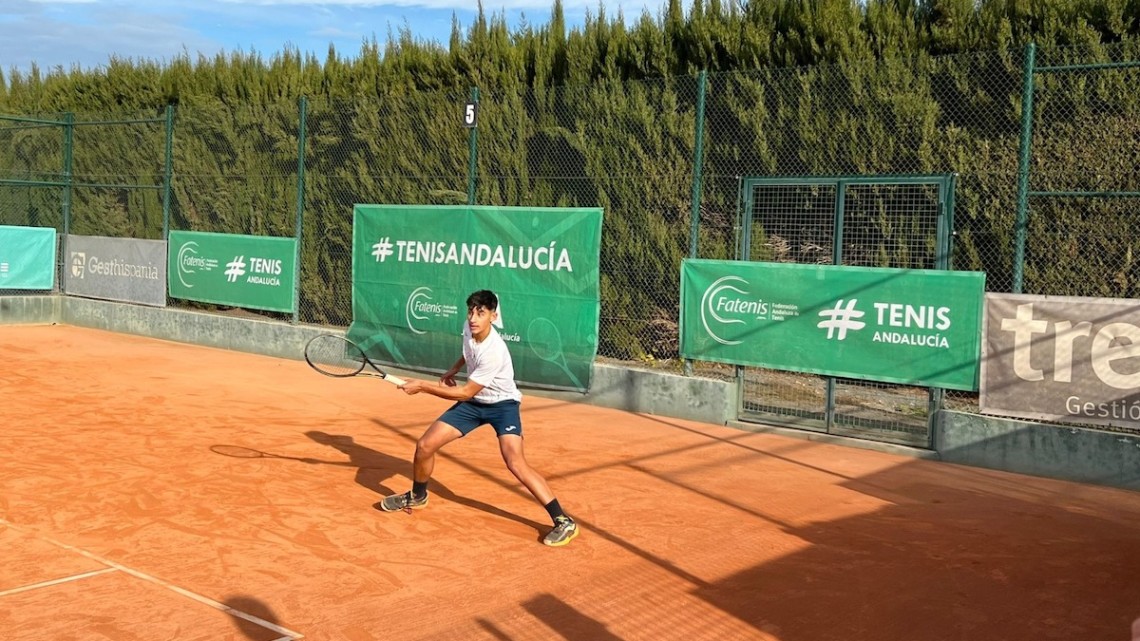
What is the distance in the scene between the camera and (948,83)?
11.4 metres

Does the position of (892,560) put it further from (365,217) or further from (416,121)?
(416,121)

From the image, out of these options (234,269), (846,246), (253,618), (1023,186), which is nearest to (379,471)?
(253,618)

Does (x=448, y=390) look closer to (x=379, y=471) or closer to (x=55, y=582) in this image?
(x=379, y=471)

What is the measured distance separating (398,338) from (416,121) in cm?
343

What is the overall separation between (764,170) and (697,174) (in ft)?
3.45

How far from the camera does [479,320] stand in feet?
22.8

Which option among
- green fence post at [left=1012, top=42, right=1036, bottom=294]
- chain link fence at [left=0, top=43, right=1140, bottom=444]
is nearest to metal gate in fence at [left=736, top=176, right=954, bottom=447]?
chain link fence at [left=0, top=43, right=1140, bottom=444]

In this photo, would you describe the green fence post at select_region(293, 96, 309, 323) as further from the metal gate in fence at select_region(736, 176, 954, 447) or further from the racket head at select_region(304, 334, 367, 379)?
the metal gate in fence at select_region(736, 176, 954, 447)

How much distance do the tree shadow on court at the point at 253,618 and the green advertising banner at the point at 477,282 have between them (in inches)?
289

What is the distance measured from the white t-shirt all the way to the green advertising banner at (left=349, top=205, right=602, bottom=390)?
5256 millimetres

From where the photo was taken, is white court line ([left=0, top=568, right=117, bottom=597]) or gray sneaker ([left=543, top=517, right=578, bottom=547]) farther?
gray sneaker ([left=543, top=517, right=578, bottom=547])

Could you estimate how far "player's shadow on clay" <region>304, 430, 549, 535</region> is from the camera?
744 centimetres

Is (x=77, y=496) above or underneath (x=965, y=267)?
underneath

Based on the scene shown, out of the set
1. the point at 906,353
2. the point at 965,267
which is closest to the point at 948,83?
the point at 965,267
